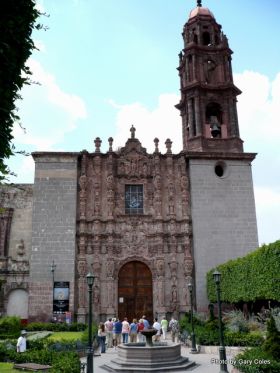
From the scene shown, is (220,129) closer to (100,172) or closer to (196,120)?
(196,120)

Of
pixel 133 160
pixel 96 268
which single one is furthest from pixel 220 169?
pixel 96 268

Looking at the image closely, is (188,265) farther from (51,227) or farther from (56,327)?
(51,227)

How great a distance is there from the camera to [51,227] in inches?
1117

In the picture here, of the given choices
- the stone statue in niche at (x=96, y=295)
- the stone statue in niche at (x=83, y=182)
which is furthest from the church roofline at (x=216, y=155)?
the stone statue in niche at (x=96, y=295)

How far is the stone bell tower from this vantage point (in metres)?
29.1

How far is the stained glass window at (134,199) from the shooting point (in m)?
30.0

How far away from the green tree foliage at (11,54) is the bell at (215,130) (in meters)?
23.5

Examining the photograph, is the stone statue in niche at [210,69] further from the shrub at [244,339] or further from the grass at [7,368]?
the grass at [7,368]

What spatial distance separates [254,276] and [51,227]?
13.8 metres

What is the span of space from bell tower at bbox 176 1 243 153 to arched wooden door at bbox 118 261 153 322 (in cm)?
977

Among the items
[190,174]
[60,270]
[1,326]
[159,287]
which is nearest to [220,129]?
[190,174]

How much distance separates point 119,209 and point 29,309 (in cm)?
877

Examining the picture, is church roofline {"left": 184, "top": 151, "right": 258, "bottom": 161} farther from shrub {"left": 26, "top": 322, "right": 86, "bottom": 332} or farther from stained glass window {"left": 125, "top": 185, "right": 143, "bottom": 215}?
shrub {"left": 26, "top": 322, "right": 86, "bottom": 332}

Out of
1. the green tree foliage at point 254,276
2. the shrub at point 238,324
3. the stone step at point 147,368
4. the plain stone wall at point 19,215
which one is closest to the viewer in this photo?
the stone step at point 147,368
